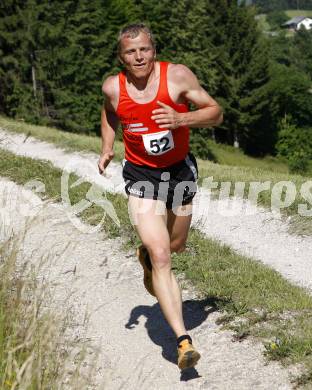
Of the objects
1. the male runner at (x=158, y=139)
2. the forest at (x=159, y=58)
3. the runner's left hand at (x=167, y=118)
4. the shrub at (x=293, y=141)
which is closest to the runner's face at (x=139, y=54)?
the male runner at (x=158, y=139)

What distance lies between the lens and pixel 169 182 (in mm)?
5824

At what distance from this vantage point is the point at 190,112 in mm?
5234

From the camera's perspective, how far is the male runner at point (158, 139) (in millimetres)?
5281

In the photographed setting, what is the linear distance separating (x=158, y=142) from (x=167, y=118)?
0.51 meters

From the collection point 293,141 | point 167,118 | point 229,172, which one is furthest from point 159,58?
point 167,118

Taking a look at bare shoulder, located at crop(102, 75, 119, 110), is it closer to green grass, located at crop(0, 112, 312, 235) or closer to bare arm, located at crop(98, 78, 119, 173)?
bare arm, located at crop(98, 78, 119, 173)

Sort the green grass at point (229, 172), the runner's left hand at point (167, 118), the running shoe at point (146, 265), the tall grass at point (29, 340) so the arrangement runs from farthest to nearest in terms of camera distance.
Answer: the green grass at point (229, 172) → the running shoe at point (146, 265) → the runner's left hand at point (167, 118) → the tall grass at point (29, 340)

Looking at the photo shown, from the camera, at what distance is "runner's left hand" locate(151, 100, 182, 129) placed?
502 cm

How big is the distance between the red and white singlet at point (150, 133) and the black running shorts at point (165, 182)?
7 centimetres

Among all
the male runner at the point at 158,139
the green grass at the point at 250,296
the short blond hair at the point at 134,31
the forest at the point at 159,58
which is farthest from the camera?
the forest at the point at 159,58

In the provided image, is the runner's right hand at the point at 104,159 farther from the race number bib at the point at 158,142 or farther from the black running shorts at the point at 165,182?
the race number bib at the point at 158,142

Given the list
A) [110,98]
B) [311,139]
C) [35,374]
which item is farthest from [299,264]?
[311,139]

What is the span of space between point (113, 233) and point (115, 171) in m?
6.40

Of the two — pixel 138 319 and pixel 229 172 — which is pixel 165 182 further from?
pixel 229 172
